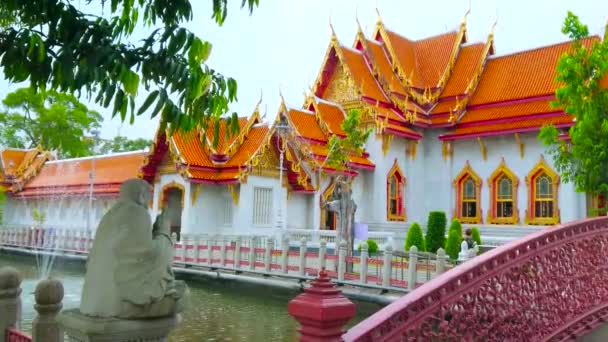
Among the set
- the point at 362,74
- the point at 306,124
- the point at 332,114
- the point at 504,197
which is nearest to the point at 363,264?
the point at 306,124

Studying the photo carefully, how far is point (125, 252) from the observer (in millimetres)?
3229

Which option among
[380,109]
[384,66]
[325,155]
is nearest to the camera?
[325,155]

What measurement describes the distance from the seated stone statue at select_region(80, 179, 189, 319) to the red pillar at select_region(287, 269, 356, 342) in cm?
78

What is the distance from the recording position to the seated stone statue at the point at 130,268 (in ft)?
10.6

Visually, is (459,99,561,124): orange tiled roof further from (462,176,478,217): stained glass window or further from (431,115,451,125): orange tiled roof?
(462,176,478,217): stained glass window

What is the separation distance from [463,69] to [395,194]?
6247 millimetres

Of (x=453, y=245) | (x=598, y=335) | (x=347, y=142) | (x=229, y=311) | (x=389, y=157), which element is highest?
(x=389, y=157)

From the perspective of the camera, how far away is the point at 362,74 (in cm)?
2267

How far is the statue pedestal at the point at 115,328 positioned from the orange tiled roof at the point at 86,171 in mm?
18569

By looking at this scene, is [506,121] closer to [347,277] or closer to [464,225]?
[464,225]

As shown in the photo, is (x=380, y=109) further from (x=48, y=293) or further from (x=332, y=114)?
(x=48, y=293)

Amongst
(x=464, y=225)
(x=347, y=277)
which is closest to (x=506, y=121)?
(x=464, y=225)

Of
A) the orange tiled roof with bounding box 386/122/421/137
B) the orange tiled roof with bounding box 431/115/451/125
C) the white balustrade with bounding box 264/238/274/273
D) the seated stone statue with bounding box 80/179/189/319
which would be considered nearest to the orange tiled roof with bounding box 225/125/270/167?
the white balustrade with bounding box 264/238/274/273

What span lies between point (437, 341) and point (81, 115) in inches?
1558
